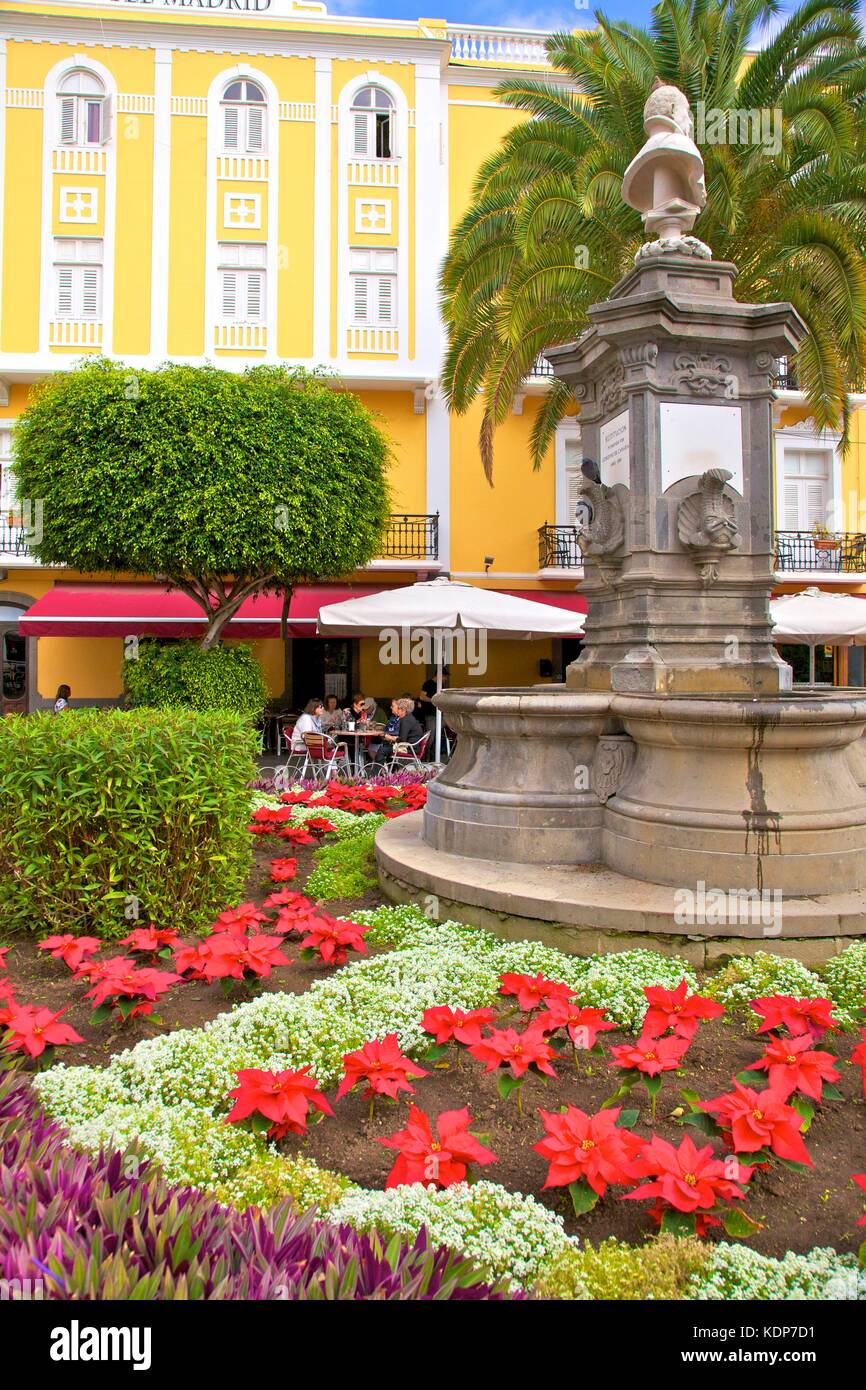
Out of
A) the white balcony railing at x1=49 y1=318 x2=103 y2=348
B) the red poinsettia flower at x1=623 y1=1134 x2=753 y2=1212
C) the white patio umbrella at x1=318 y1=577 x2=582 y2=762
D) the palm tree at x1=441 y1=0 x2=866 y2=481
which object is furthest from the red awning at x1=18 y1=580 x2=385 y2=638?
the red poinsettia flower at x1=623 y1=1134 x2=753 y2=1212

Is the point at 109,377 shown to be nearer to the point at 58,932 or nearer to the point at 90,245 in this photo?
the point at 90,245

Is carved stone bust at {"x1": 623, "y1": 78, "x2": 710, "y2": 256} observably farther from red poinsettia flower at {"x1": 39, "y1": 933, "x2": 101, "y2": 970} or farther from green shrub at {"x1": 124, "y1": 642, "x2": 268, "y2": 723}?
green shrub at {"x1": 124, "y1": 642, "x2": 268, "y2": 723}

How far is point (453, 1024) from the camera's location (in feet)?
9.09

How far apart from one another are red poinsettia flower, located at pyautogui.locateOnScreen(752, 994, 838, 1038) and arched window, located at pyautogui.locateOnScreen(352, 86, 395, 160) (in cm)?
2065

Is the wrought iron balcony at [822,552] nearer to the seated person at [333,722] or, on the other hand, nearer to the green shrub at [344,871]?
the seated person at [333,722]

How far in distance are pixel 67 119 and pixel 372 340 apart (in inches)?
306

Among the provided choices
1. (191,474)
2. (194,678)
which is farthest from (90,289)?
(194,678)

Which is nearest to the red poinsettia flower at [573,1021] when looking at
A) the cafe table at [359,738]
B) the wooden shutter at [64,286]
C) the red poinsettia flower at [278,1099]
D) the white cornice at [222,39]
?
the red poinsettia flower at [278,1099]

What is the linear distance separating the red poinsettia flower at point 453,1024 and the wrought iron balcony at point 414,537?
16.7 meters

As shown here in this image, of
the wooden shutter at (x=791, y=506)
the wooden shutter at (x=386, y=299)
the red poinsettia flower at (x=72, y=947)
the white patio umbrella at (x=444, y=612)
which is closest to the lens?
the red poinsettia flower at (x=72, y=947)

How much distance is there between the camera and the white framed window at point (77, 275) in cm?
1844

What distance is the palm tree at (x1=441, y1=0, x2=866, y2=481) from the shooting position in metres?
9.76

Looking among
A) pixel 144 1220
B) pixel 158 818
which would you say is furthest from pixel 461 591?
pixel 144 1220

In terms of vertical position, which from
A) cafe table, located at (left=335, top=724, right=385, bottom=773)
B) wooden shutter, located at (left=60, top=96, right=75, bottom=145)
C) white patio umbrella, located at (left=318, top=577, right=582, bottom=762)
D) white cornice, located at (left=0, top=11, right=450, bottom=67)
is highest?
white cornice, located at (left=0, top=11, right=450, bottom=67)
